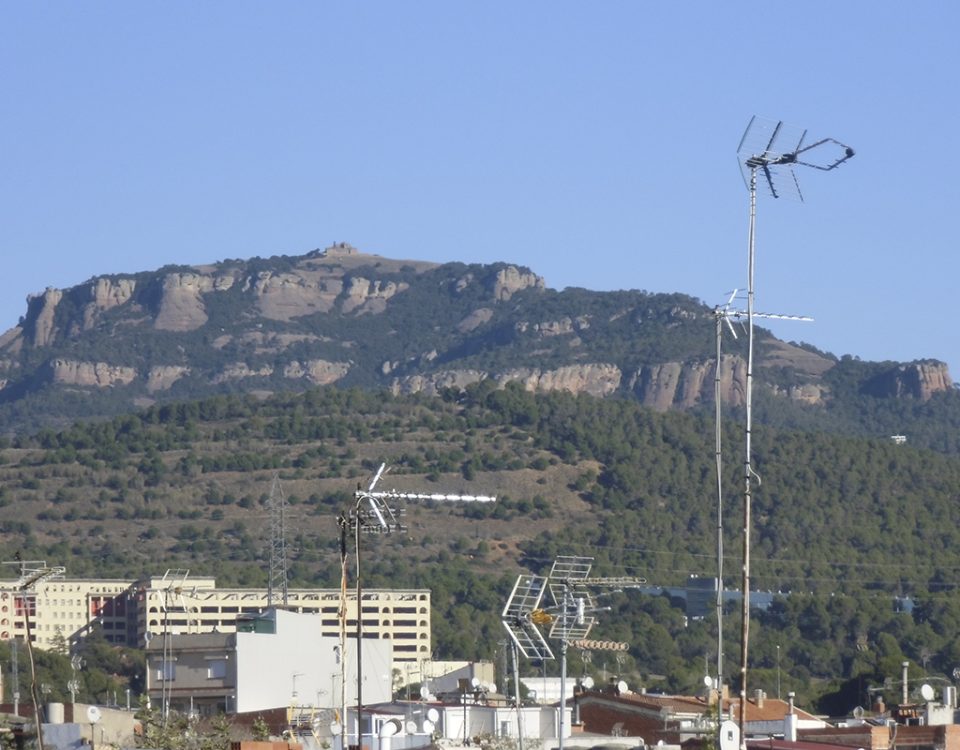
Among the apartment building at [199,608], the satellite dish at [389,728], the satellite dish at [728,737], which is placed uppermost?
the satellite dish at [728,737]

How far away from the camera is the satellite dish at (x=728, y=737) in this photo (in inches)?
1390

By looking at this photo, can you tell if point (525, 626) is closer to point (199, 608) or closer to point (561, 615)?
point (561, 615)

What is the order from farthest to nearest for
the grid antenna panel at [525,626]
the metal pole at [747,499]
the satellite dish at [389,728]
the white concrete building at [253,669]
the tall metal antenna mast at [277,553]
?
1. the tall metal antenna mast at [277,553]
2. the white concrete building at [253,669]
3. the grid antenna panel at [525,626]
4. the satellite dish at [389,728]
5. the metal pole at [747,499]

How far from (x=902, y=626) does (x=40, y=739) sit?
120019 millimetres

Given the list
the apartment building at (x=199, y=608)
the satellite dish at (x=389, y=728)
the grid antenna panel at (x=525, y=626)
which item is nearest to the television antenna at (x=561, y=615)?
the grid antenna panel at (x=525, y=626)

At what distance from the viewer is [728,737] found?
3559 centimetres

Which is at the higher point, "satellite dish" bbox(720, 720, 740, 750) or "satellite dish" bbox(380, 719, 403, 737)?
"satellite dish" bbox(720, 720, 740, 750)

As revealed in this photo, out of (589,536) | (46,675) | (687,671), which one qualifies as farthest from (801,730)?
(589,536)

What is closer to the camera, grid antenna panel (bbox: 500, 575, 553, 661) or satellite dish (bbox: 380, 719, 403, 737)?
satellite dish (bbox: 380, 719, 403, 737)

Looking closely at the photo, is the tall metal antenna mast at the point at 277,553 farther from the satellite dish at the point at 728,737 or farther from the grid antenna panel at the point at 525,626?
the satellite dish at the point at 728,737

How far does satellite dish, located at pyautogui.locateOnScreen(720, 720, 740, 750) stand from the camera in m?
35.3

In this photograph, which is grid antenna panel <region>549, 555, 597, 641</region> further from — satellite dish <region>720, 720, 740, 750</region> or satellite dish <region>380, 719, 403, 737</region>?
satellite dish <region>720, 720, 740, 750</region>

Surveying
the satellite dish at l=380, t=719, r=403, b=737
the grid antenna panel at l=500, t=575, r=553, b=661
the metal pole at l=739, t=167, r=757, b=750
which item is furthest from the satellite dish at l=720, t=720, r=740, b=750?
the grid antenna panel at l=500, t=575, r=553, b=661

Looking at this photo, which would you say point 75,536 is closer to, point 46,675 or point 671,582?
point 671,582
